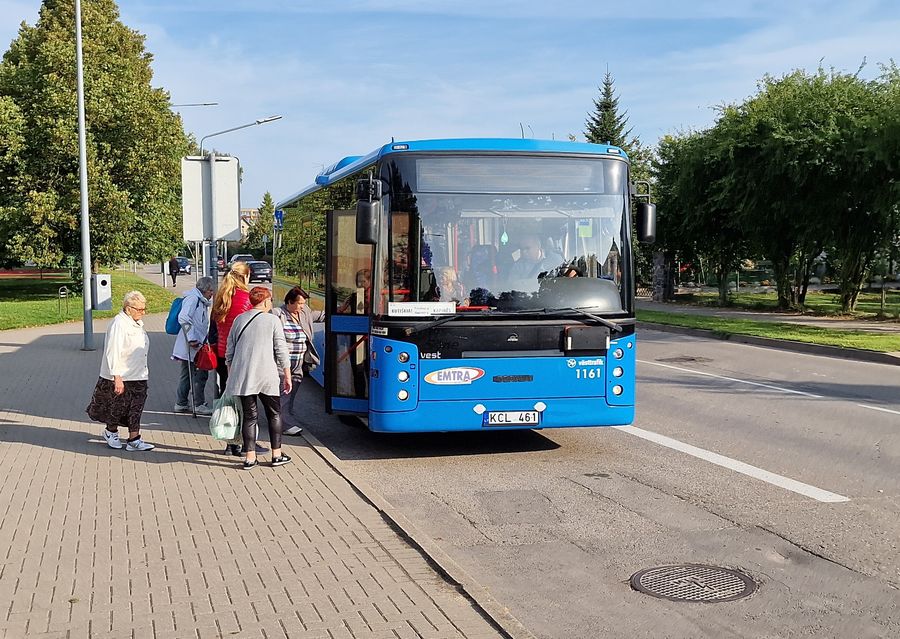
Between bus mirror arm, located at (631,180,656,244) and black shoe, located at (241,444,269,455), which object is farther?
bus mirror arm, located at (631,180,656,244)

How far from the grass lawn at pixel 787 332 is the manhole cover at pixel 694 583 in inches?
571

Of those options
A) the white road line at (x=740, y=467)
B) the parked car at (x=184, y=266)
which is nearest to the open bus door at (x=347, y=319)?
the white road line at (x=740, y=467)

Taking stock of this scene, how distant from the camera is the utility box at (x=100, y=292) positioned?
19281 mm

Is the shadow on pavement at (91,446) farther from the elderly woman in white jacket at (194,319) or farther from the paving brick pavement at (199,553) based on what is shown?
the elderly woman in white jacket at (194,319)

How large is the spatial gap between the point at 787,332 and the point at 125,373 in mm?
18043

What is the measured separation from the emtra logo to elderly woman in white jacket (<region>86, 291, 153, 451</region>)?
2.69 m

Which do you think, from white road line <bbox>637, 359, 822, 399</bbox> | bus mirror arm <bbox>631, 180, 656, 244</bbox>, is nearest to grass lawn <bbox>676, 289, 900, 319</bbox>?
white road line <bbox>637, 359, 822, 399</bbox>

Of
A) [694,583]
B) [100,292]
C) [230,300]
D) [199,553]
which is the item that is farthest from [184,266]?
[694,583]

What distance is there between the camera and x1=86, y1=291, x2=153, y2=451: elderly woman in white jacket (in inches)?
356

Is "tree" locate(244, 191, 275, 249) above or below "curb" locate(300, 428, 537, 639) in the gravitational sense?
above

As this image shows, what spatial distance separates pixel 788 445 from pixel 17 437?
7.96m

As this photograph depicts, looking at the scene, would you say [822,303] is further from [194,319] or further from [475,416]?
[475,416]

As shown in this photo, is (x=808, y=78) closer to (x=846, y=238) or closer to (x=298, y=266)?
(x=846, y=238)

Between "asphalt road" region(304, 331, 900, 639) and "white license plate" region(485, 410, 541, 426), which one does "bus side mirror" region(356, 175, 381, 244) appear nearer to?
"white license plate" region(485, 410, 541, 426)
